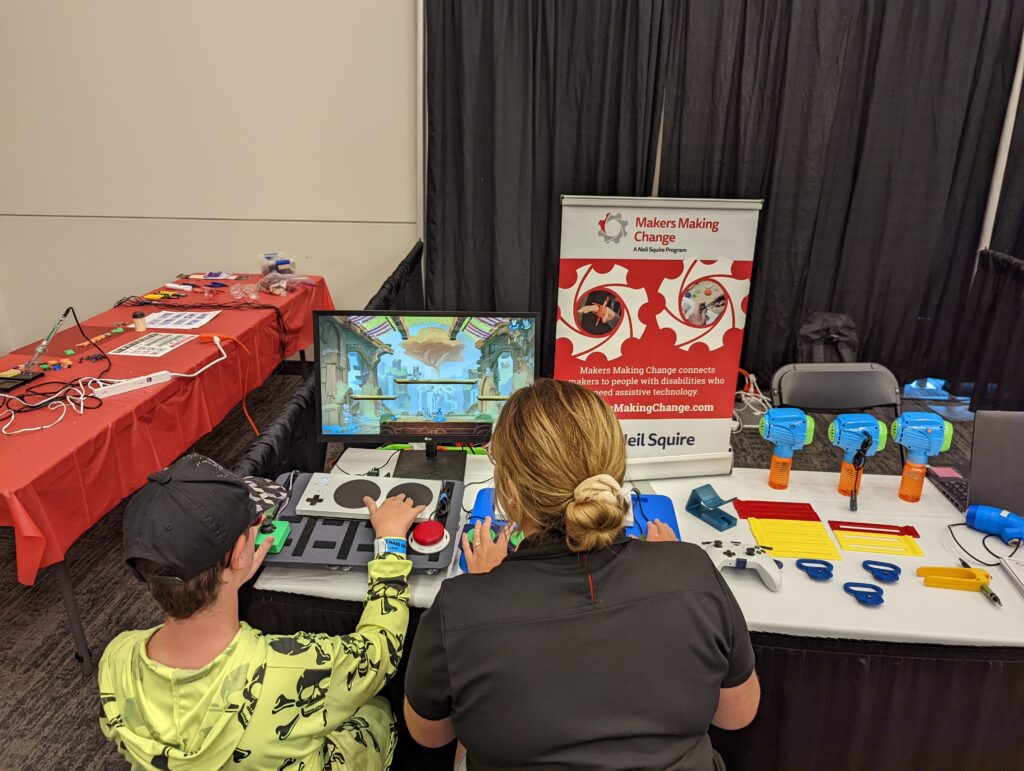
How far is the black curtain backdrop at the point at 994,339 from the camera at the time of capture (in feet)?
11.1

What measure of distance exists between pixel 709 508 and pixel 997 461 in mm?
709

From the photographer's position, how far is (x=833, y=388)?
260 centimetres

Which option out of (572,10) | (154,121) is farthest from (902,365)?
(154,121)

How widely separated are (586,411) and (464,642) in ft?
1.24

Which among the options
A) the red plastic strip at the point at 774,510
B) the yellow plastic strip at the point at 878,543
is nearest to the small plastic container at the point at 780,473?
the red plastic strip at the point at 774,510

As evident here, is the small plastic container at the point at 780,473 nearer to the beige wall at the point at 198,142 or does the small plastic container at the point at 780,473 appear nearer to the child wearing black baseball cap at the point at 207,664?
the child wearing black baseball cap at the point at 207,664

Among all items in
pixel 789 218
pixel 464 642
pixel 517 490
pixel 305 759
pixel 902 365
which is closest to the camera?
pixel 464 642

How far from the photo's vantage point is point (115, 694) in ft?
3.41

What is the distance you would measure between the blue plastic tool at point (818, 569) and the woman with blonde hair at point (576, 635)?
1.74 ft

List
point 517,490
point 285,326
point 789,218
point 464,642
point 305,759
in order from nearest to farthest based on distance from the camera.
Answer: point 464,642 → point 517,490 → point 305,759 → point 285,326 → point 789,218

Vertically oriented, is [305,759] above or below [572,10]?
below

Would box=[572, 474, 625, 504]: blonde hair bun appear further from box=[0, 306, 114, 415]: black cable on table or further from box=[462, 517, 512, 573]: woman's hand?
box=[0, 306, 114, 415]: black cable on table

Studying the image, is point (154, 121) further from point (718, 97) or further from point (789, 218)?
point (789, 218)

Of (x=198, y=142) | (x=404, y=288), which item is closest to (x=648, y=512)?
(x=404, y=288)
